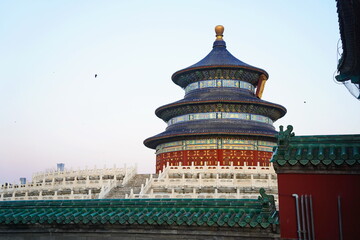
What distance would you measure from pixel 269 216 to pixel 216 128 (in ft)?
102

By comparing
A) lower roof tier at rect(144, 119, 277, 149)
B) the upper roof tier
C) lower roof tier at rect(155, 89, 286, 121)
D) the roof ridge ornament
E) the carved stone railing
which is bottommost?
the carved stone railing

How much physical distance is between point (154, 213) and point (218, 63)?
121 ft

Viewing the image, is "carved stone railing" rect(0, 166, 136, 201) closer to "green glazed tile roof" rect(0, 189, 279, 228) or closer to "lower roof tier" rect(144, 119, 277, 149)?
"lower roof tier" rect(144, 119, 277, 149)

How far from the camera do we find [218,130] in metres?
40.1

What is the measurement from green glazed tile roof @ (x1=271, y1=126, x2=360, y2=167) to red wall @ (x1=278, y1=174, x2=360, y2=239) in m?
0.35

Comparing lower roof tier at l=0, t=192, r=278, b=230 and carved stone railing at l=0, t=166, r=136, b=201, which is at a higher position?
carved stone railing at l=0, t=166, r=136, b=201

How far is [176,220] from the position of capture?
10125mm

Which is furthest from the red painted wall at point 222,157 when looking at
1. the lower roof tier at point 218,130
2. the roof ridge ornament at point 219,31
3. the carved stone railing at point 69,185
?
the roof ridge ornament at point 219,31

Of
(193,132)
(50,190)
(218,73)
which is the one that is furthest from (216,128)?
(50,190)

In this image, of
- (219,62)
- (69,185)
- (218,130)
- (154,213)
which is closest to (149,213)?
(154,213)

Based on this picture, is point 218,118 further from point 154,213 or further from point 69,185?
point 154,213

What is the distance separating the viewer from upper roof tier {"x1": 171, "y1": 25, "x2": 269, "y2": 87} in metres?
45.8

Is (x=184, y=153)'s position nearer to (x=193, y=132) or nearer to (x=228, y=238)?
(x=193, y=132)

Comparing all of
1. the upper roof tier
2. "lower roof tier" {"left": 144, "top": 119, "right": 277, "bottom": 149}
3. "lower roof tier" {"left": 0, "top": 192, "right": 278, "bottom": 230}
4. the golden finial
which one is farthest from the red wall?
the golden finial
